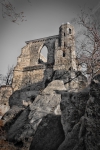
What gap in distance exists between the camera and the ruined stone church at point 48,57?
25.2 meters

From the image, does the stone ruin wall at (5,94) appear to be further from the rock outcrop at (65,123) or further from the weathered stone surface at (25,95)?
the rock outcrop at (65,123)

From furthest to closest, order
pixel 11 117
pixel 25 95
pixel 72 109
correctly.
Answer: pixel 25 95 → pixel 11 117 → pixel 72 109

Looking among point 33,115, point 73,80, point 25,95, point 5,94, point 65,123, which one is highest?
point 73,80

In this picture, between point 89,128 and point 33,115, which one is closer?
point 89,128

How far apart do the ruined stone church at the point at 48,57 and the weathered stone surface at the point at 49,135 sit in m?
18.3

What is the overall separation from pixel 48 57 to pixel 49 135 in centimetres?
2411

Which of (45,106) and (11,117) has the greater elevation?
(45,106)

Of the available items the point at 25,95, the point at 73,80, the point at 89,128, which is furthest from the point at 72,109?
the point at 25,95

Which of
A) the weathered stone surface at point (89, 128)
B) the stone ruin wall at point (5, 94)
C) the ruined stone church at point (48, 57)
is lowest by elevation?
the stone ruin wall at point (5, 94)

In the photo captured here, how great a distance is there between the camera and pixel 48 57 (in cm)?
2845

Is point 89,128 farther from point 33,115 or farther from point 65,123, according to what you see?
point 33,115

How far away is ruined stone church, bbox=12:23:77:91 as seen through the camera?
2523 centimetres

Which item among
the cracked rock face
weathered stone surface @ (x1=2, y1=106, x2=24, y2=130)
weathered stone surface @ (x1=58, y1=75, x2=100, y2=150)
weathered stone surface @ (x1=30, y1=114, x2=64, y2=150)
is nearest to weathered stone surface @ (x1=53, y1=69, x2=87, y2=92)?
the cracked rock face

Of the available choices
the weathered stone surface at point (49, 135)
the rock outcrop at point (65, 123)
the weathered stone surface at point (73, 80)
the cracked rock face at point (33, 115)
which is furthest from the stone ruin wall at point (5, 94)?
the weathered stone surface at point (49, 135)
